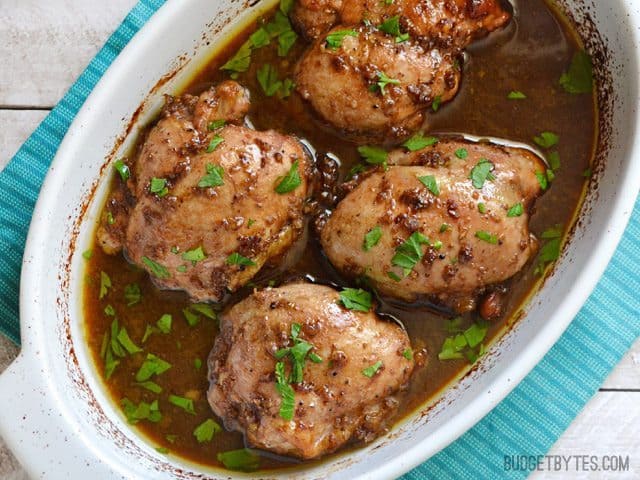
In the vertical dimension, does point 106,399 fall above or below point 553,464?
above

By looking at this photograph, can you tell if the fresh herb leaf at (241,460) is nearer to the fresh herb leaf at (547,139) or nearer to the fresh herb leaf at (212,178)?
the fresh herb leaf at (212,178)

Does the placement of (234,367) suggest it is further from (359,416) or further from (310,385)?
(359,416)

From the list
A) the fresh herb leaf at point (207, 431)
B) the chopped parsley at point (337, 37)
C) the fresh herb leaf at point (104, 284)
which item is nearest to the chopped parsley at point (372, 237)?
the chopped parsley at point (337, 37)

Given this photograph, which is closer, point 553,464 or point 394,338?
point 394,338

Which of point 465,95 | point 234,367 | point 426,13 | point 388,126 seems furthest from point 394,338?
point 426,13

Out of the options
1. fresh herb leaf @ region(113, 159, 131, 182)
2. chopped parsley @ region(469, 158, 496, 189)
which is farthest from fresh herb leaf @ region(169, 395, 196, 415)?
chopped parsley @ region(469, 158, 496, 189)

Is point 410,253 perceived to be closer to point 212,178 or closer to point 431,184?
point 431,184
